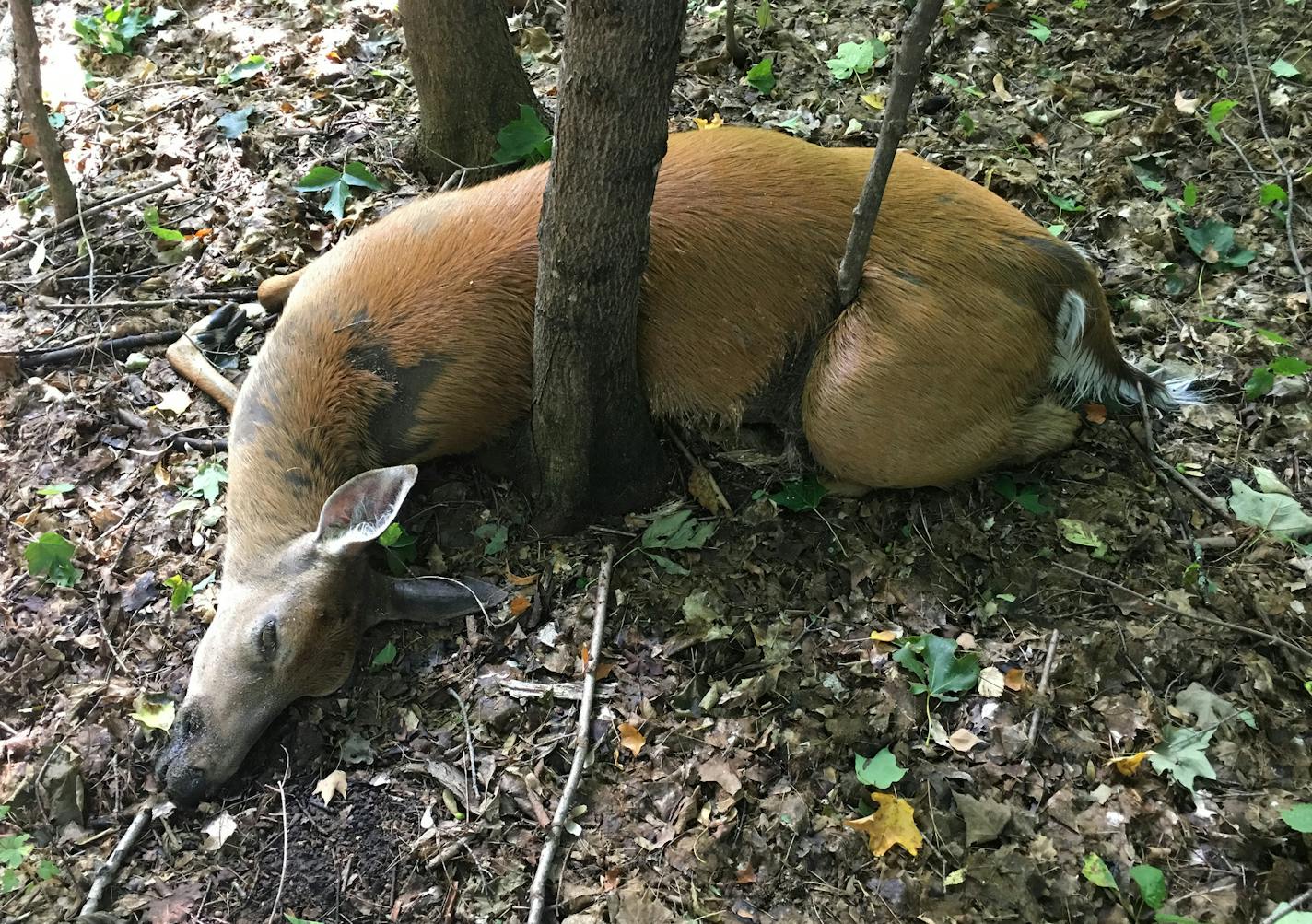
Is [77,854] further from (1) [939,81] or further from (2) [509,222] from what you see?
(1) [939,81]

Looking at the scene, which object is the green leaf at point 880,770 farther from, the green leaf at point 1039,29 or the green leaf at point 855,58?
the green leaf at point 1039,29

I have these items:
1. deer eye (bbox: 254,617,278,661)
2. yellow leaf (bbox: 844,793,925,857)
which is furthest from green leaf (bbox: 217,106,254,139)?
yellow leaf (bbox: 844,793,925,857)

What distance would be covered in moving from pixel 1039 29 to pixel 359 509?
519 centimetres

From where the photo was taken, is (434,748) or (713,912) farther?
(434,748)

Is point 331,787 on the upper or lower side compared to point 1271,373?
lower

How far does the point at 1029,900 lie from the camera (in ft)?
9.57

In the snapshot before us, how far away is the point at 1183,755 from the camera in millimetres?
3156

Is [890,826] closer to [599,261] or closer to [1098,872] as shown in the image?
[1098,872]

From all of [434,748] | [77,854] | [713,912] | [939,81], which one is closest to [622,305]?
[434,748]

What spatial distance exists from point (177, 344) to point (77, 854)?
2.47 metres

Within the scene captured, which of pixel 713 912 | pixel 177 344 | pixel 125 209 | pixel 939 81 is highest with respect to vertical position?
pixel 939 81

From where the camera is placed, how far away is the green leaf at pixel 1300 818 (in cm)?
287

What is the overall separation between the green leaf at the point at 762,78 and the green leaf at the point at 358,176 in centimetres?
239

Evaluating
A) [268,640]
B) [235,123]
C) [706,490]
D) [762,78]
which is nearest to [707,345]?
[706,490]
